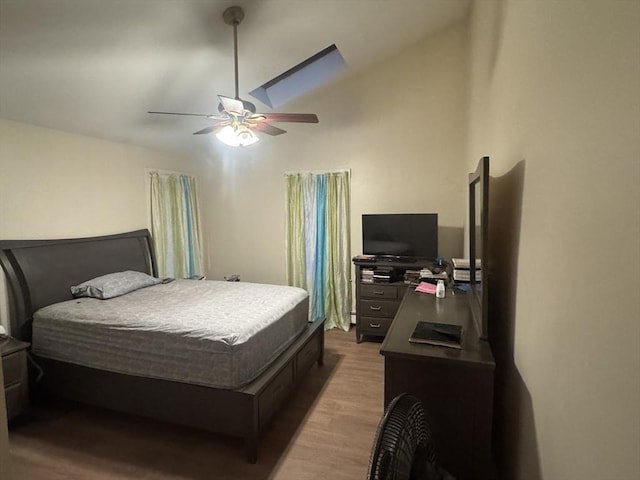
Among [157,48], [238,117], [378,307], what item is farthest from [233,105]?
[378,307]

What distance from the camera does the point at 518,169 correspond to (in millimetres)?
1513

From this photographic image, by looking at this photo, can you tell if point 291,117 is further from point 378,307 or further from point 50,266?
point 50,266

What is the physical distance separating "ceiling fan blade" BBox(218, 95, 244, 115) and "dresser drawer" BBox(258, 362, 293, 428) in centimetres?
199

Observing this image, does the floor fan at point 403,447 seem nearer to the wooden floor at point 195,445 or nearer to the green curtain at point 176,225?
the wooden floor at point 195,445

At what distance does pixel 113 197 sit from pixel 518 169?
3.98 meters

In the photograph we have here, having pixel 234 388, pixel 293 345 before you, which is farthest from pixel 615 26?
pixel 293 345

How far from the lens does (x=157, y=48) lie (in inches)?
103

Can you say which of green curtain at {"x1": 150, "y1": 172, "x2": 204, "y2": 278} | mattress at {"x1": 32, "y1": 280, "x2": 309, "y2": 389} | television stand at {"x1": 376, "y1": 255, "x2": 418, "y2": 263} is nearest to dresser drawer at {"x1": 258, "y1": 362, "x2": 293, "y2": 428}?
mattress at {"x1": 32, "y1": 280, "x2": 309, "y2": 389}

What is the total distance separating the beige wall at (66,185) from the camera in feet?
9.27

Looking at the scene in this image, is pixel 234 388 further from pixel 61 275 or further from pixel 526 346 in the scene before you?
pixel 61 275

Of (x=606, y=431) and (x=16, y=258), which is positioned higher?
→ (x=16, y=258)

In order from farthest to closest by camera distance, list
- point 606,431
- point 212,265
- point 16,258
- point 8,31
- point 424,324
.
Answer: point 212,265 < point 16,258 < point 8,31 < point 424,324 < point 606,431

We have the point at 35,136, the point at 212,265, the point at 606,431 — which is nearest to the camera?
the point at 606,431

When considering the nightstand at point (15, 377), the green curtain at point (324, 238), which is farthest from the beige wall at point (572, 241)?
the nightstand at point (15, 377)
